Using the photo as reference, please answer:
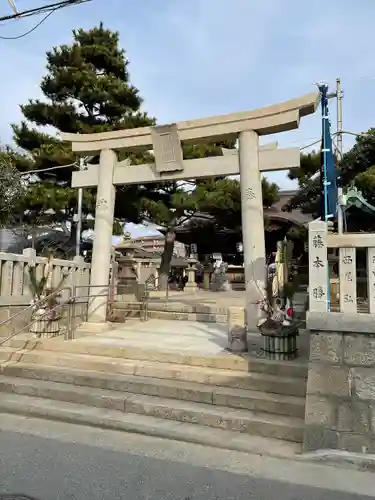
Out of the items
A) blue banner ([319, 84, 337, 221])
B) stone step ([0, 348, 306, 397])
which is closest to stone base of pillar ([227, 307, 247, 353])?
stone step ([0, 348, 306, 397])

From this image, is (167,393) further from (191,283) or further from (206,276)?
(206,276)

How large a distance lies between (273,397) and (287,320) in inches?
49.7

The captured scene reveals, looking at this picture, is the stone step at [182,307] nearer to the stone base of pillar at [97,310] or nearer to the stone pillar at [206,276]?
the stone base of pillar at [97,310]

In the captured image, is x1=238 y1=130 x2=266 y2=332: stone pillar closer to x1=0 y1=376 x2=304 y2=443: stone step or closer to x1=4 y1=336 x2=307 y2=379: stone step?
x1=4 y1=336 x2=307 y2=379: stone step

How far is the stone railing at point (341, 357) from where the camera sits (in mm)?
3682

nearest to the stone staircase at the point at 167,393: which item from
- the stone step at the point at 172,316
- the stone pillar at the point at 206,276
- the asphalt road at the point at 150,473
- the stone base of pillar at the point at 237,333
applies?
the asphalt road at the point at 150,473

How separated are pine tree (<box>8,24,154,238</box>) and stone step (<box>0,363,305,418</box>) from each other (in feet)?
31.6

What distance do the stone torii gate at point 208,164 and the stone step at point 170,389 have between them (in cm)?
260

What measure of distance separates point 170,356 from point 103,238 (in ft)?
13.0

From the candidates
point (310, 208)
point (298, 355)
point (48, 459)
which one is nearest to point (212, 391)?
point (298, 355)

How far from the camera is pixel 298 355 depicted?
213 inches

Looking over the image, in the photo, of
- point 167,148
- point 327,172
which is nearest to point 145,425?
point 167,148

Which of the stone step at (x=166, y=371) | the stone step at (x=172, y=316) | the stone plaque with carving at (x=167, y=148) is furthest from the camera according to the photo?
the stone step at (x=172, y=316)

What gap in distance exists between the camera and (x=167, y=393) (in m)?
4.75
